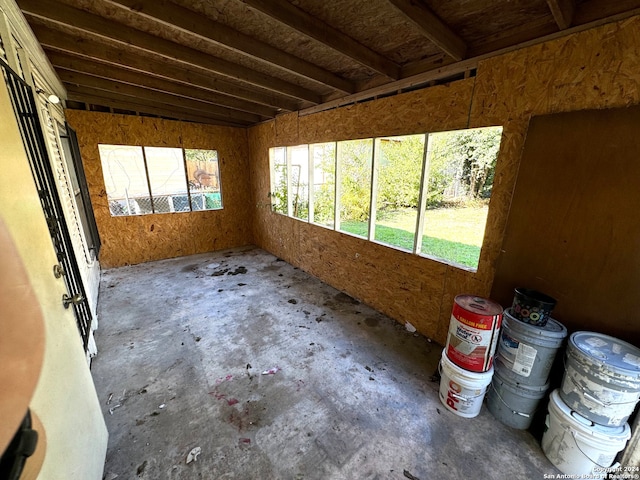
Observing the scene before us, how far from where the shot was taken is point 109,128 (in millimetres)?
4473

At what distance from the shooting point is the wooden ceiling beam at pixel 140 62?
236 centimetres

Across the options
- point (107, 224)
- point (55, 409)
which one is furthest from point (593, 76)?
point (107, 224)

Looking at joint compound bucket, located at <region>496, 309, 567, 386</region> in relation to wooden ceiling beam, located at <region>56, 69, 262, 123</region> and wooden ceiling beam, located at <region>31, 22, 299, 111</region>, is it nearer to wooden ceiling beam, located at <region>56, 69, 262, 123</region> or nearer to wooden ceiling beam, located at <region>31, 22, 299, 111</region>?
wooden ceiling beam, located at <region>31, 22, 299, 111</region>

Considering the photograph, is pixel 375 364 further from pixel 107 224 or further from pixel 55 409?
pixel 107 224

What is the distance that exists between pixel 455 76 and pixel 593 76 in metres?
0.99

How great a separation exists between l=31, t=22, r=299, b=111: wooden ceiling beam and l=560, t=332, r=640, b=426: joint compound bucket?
4180 mm

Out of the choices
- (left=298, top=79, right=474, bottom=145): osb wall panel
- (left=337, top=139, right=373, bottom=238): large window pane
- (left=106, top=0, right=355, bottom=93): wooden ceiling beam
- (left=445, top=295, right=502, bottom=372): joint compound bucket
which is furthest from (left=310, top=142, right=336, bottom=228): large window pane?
(left=445, top=295, right=502, bottom=372): joint compound bucket

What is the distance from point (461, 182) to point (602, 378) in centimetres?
913

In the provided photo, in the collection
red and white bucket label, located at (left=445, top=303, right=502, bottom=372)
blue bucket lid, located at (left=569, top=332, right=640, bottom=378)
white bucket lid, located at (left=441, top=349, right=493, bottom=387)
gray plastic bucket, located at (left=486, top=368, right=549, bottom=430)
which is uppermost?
blue bucket lid, located at (left=569, top=332, right=640, bottom=378)

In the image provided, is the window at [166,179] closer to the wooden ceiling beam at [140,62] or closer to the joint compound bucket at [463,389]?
the wooden ceiling beam at [140,62]

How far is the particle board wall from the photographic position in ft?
5.39

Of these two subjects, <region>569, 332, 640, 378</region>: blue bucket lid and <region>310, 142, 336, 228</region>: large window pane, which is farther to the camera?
<region>310, 142, 336, 228</region>: large window pane

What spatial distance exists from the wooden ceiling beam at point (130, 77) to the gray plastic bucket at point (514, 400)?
4.59 meters

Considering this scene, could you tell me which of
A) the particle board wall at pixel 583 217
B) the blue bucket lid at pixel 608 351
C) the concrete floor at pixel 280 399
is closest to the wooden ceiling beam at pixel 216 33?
the particle board wall at pixel 583 217
